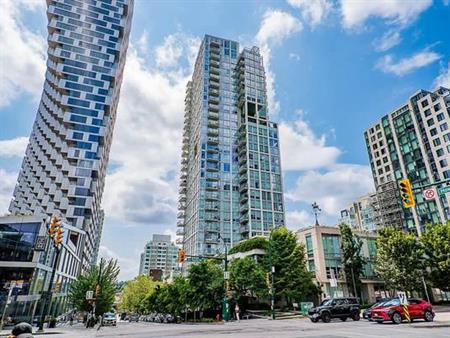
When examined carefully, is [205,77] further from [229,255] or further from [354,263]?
[354,263]

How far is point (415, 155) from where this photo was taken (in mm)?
78188

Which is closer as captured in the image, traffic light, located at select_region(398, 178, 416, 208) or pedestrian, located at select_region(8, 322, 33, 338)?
pedestrian, located at select_region(8, 322, 33, 338)

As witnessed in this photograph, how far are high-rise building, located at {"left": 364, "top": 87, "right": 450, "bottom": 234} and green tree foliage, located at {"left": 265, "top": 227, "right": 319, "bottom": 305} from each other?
146ft

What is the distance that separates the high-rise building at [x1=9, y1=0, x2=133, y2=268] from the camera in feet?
259

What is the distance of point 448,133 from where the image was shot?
232ft

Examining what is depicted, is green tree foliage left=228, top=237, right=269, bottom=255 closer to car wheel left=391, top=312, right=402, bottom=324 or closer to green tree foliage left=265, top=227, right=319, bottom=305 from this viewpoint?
green tree foliage left=265, top=227, right=319, bottom=305

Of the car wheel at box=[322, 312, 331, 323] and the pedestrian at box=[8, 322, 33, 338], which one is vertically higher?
the pedestrian at box=[8, 322, 33, 338]

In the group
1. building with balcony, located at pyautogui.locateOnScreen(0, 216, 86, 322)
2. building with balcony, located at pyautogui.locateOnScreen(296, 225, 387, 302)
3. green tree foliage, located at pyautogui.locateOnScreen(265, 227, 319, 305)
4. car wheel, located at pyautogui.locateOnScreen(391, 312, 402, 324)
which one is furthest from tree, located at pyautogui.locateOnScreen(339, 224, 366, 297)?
building with balcony, located at pyautogui.locateOnScreen(0, 216, 86, 322)

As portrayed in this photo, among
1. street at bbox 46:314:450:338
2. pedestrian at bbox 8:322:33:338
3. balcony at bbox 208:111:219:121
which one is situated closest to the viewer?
pedestrian at bbox 8:322:33:338

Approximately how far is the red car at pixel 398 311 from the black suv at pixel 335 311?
4462mm

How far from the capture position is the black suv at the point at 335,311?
2464 cm

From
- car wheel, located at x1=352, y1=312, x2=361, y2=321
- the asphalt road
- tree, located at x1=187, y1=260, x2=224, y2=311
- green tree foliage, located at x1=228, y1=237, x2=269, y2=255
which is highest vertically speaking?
green tree foliage, located at x1=228, y1=237, x2=269, y2=255

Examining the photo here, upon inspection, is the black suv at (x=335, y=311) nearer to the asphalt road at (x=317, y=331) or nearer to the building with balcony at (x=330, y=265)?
the asphalt road at (x=317, y=331)

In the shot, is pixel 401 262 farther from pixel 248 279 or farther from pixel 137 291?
pixel 137 291
